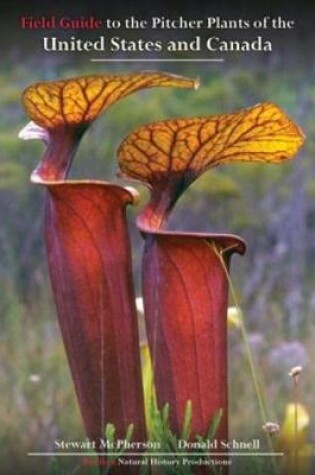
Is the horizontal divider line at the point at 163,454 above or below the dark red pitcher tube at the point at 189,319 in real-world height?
below

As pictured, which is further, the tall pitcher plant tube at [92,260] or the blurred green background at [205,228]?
the blurred green background at [205,228]

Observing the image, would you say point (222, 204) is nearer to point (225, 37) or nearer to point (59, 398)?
point (225, 37)

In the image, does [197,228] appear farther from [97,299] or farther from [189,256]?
[97,299]

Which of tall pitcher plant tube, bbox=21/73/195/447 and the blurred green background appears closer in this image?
tall pitcher plant tube, bbox=21/73/195/447

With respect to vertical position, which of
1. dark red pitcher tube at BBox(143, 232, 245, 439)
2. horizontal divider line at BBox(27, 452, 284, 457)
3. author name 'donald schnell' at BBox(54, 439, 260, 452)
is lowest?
horizontal divider line at BBox(27, 452, 284, 457)

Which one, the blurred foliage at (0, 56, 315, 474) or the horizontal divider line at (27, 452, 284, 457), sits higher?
the blurred foliage at (0, 56, 315, 474)

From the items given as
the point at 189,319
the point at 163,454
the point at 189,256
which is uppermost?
the point at 189,256

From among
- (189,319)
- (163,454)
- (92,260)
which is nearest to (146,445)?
(163,454)
